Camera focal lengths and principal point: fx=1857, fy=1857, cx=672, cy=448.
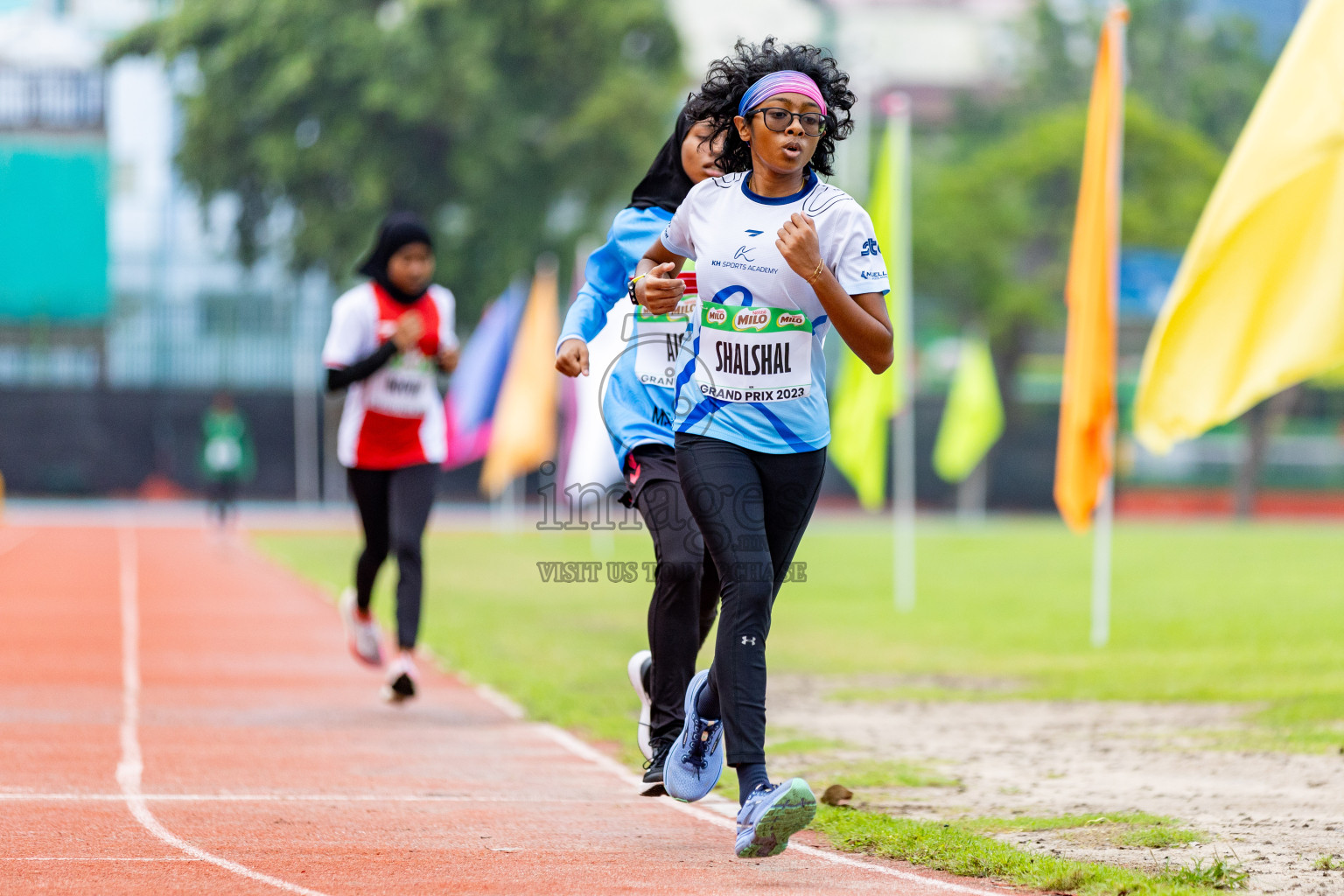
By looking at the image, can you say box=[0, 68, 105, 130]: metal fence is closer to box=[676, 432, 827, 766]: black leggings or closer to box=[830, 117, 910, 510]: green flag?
box=[830, 117, 910, 510]: green flag

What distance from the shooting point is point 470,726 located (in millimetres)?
8188

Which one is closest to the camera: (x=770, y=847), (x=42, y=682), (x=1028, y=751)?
(x=770, y=847)

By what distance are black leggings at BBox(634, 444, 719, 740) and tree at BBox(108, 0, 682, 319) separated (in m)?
33.5

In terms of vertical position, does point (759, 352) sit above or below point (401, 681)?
above

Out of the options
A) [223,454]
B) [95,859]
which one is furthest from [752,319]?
[223,454]

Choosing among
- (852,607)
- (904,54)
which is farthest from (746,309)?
(904,54)

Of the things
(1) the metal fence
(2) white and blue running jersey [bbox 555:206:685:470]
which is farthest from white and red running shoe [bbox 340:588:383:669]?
(1) the metal fence

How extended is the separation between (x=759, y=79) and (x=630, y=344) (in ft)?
4.31

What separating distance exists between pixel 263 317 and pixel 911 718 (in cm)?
3550

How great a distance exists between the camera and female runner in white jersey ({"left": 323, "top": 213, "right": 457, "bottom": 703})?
8656 millimetres

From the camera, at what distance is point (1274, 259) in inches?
328

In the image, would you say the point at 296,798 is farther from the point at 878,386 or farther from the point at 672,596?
the point at 878,386

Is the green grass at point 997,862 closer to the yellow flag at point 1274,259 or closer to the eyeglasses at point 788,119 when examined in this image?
the eyeglasses at point 788,119

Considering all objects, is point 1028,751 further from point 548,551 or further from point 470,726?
point 548,551
